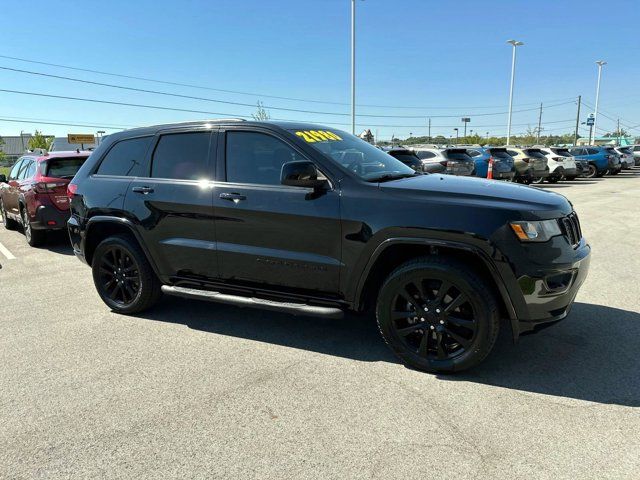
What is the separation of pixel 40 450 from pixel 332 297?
204cm

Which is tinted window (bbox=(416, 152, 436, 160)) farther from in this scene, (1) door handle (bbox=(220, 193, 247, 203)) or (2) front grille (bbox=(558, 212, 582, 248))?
(1) door handle (bbox=(220, 193, 247, 203))

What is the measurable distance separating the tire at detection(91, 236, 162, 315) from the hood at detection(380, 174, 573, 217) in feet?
8.12

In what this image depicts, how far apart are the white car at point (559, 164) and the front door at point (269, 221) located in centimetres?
2000

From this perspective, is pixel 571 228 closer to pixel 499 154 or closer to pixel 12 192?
pixel 12 192

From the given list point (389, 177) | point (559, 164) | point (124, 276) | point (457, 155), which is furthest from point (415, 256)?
point (559, 164)

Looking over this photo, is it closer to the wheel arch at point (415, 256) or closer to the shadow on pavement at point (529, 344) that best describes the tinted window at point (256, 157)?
the wheel arch at point (415, 256)

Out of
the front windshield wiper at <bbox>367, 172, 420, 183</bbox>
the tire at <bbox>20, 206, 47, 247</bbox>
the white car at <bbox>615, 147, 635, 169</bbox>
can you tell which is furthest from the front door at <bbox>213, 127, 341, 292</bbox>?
the white car at <bbox>615, 147, 635, 169</bbox>

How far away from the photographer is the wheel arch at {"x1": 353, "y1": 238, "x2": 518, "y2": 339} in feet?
10.3

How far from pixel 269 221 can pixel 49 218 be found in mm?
5797

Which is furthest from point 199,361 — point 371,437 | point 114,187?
point 114,187

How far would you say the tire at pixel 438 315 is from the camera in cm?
320

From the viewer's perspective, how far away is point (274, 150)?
395cm

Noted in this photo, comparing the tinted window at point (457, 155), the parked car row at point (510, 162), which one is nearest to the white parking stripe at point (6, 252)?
the parked car row at point (510, 162)

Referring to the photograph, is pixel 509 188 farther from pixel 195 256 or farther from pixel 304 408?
pixel 195 256
